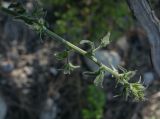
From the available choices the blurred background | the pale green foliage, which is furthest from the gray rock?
the pale green foliage

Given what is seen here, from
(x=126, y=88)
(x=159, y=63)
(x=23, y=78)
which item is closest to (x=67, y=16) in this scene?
(x=23, y=78)

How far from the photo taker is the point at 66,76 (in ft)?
9.64

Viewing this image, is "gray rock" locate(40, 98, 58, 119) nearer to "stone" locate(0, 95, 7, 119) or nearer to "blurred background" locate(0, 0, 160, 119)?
"blurred background" locate(0, 0, 160, 119)

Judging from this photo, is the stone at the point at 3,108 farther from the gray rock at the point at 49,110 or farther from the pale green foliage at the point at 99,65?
the pale green foliage at the point at 99,65

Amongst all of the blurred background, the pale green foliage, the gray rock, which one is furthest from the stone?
the pale green foliage

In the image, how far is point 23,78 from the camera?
119 inches

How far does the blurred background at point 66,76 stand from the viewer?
113 inches

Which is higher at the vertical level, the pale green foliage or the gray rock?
the pale green foliage

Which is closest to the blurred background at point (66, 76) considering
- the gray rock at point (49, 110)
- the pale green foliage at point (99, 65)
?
the gray rock at point (49, 110)

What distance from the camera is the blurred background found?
113 inches

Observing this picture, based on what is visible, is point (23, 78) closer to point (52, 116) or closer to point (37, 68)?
point (37, 68)

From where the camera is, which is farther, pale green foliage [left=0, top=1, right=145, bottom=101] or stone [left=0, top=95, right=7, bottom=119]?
stone [left=0, top=95, right=7, bottom=119]

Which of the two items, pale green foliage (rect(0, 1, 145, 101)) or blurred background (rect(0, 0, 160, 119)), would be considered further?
blurred background (rect(0, 0, 160, 119))

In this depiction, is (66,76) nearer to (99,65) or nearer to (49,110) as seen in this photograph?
(49,110)
